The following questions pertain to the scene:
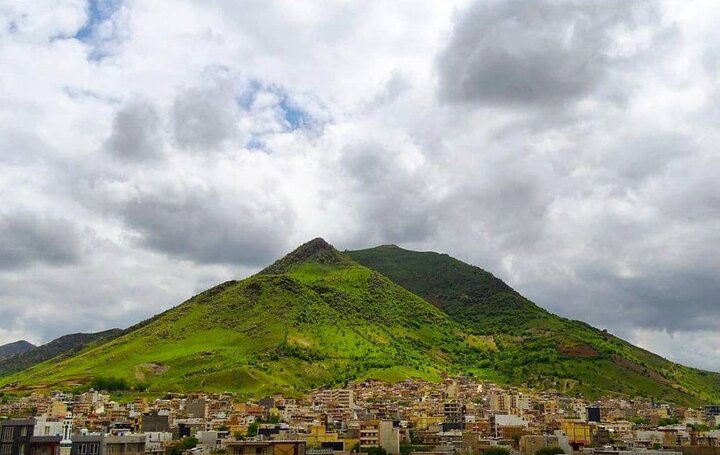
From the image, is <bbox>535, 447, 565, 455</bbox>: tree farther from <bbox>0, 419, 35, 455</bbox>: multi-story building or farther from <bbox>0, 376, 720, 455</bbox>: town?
<bbox>0, 419, 35, 455</bbox>: multi-story building

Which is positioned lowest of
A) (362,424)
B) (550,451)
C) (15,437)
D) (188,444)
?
(550,451)

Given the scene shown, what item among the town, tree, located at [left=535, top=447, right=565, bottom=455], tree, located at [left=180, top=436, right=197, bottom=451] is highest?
the town

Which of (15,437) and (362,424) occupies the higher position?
(362,424)

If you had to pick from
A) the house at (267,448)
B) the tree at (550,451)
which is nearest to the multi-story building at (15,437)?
the house at (267,448)

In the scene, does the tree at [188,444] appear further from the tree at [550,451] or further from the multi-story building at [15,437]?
the tree at [550,451]

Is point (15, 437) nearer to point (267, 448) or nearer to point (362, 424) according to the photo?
point (267, 448)

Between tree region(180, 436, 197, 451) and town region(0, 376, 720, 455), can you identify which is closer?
town region(0, 376, 720, 455)

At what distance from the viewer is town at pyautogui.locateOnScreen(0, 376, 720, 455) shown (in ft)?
261

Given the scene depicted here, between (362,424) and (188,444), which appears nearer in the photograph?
(188,444)

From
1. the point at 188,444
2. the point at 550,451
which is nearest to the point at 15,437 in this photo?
the point at 188,444

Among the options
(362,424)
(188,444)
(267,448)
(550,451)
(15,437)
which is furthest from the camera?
(362,424)

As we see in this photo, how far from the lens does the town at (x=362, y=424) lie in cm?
7969

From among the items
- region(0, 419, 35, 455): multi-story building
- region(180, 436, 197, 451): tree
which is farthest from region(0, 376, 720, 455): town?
region(180, 436, 197, 451): tree

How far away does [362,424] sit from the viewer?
3991 inches
